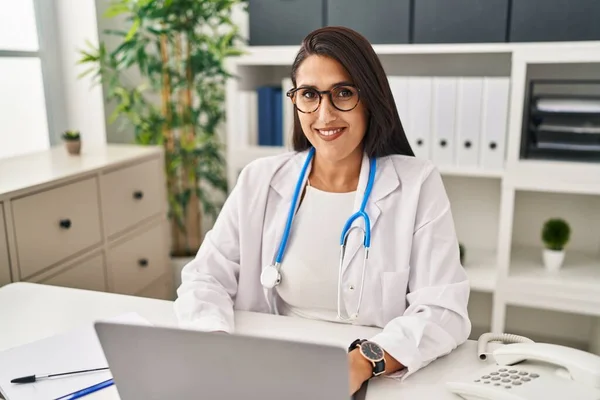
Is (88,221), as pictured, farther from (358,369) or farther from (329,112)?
(358,369)

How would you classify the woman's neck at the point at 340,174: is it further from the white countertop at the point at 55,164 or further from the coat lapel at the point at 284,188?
the white countertop at the point at 55,164

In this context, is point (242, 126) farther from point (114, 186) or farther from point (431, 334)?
point (431, 334)

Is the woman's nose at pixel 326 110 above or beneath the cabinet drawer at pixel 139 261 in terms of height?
above

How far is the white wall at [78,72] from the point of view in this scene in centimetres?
262

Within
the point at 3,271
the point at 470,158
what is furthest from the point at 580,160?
the point at 3,271

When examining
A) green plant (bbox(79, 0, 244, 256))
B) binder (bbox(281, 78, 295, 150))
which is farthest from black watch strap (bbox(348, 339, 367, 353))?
green plant (bbox(79, 0, 244, 256))

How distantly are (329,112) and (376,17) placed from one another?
1063 mm

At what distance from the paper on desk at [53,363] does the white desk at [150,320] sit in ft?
0.17

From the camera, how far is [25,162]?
2.11 m

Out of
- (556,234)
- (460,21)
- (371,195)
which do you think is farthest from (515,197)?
(371,195)

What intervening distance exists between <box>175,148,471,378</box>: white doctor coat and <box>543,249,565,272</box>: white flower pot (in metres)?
1.15

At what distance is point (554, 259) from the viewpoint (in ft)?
7.27

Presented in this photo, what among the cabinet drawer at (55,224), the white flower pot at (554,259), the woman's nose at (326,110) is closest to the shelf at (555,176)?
the white flower pot at (554,259)

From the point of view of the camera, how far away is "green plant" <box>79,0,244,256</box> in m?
2.46
